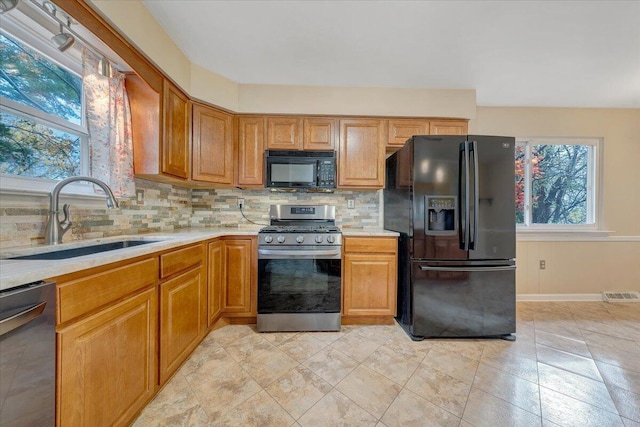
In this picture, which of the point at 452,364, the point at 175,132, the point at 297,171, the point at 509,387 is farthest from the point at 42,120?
the point at 509,387

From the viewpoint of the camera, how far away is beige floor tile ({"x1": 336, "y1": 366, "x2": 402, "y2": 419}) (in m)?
1.30

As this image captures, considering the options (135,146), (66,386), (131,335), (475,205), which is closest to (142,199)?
(135,146)

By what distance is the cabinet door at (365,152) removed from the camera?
2471 mm

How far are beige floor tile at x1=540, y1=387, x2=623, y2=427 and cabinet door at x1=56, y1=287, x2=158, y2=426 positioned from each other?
213 cm

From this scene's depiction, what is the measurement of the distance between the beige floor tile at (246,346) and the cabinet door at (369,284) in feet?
2.51

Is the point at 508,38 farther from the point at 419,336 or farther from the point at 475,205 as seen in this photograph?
the point at 419,336

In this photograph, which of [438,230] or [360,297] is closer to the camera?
[438,230]

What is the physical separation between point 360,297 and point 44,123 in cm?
250

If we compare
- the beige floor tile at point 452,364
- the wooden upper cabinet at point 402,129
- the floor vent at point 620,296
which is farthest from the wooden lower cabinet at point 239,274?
the floor vent at point 620,296

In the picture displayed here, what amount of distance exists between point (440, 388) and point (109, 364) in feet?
5.75

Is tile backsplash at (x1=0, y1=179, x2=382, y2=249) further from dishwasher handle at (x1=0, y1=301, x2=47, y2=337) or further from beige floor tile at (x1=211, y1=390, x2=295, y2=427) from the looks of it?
beige floor tile at (x1=211, y1=390, x2=295, y2=427)

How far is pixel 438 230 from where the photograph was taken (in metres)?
1.95

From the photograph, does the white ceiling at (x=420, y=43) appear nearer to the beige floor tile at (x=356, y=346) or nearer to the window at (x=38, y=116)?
the window at (x=38, y=116)

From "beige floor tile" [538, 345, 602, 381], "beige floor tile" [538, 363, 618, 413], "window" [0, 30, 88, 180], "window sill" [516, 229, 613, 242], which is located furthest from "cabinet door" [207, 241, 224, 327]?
"window sill" [516, 229, 613, 242]
